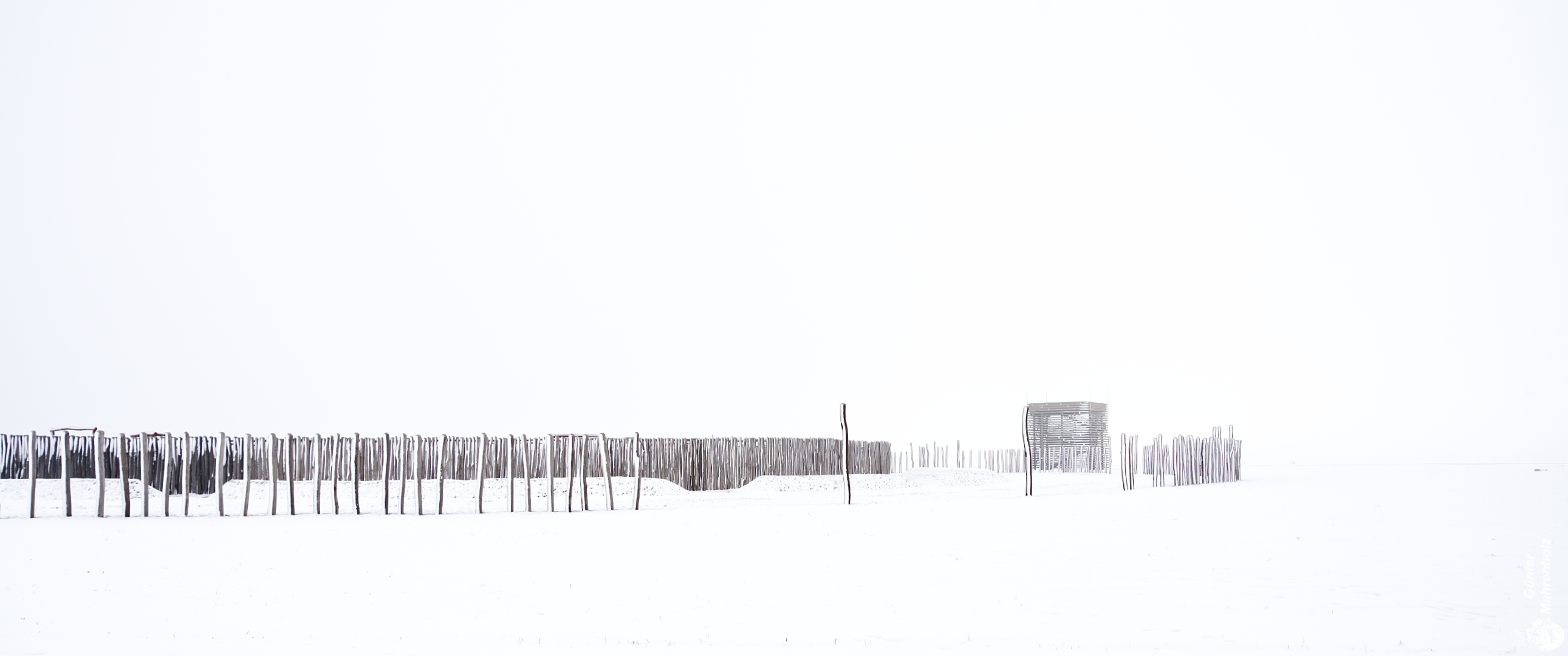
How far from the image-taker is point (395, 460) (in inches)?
850

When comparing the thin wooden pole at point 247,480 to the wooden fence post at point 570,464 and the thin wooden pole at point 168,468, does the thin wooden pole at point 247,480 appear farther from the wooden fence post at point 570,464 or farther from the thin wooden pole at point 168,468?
the wooden fence post at point 570,464

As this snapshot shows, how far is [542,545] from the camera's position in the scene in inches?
424

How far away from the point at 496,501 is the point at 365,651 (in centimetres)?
1228

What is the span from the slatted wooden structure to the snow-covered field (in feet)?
52.5

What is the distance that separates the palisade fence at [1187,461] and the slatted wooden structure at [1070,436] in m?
7.27

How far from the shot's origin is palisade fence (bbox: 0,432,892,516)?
15.9 m

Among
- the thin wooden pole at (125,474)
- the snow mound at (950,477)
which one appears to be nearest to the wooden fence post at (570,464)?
the thin wooden pole at (125,474)

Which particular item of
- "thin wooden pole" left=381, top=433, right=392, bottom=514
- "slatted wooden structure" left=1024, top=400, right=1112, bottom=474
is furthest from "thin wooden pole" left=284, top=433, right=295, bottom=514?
"slatted wooden structure" left=1024, top=400, right=1112, bottom=474

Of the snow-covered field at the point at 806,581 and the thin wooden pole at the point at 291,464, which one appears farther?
the thin wooden pole at the point at 291,464

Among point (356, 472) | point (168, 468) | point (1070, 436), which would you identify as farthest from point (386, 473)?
point (1070, 436)

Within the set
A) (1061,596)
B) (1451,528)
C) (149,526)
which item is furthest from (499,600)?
(1451,528)

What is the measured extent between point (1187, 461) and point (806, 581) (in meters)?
15.6

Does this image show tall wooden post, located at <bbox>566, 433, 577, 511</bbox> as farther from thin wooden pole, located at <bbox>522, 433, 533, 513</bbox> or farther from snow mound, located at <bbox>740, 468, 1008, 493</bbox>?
snow mound, located at <bbox>740, 468, 1008, 493</bbox>

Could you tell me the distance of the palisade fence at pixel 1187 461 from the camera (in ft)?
67.5
